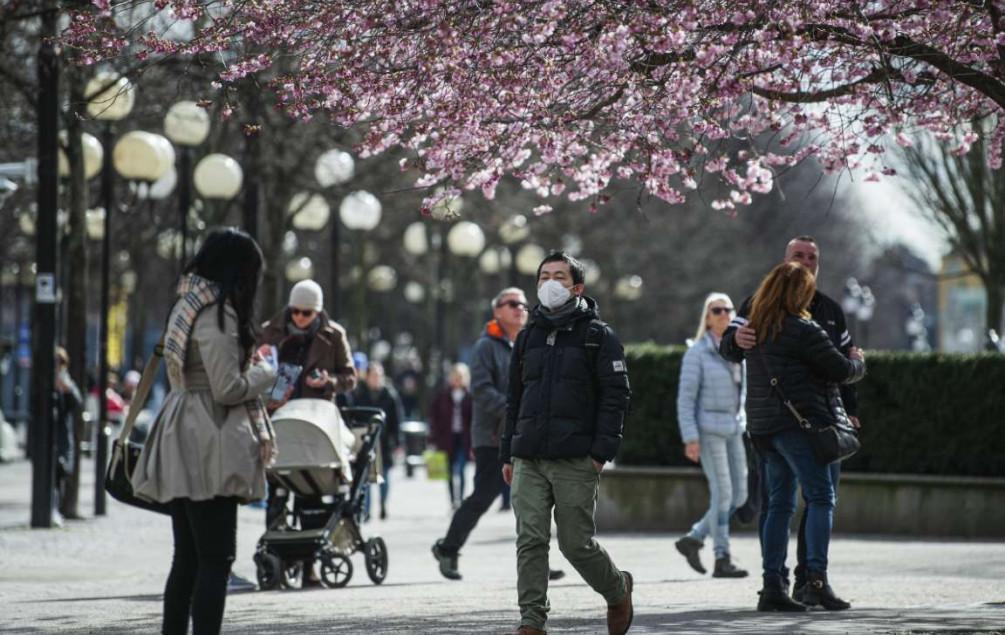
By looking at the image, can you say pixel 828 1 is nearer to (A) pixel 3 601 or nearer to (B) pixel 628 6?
(B) pixel 628 6

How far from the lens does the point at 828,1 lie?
9.30 meters

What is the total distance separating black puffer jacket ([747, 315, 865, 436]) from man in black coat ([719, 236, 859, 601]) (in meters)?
0.14

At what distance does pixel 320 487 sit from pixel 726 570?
9.31 feet

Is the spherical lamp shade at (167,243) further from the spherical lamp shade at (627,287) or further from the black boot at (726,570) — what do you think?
the black boot at (726,570)

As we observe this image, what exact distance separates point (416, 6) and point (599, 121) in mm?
1788

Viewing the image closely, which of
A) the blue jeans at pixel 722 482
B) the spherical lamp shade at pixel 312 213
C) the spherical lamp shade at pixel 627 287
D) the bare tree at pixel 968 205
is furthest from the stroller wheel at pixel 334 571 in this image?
the spherical lamp shade at pixel 627 287

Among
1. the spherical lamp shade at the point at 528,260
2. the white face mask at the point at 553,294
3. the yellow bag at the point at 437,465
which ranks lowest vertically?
the yellow bag at the point at 437,465

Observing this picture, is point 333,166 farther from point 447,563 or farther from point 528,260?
point 528,260

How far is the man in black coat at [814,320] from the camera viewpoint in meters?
9.92

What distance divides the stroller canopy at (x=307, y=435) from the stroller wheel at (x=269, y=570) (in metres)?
0.81

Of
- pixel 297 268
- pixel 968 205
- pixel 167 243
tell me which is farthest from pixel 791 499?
pixel 297 268

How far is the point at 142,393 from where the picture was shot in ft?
25.0

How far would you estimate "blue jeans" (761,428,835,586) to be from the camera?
32.1 feet

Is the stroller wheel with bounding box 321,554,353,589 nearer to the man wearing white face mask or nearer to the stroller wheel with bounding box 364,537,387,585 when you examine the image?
the stroller wheel with bounding box 364,537,387,585
